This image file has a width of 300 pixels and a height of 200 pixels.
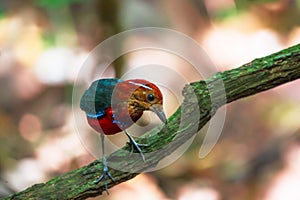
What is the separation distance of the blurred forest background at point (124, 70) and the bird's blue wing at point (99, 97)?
0.97m

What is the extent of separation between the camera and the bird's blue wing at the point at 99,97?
761 millimetres

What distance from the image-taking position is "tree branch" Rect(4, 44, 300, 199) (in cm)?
92

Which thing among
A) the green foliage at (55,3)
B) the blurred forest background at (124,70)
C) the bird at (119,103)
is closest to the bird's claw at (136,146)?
the bird at (119,103)

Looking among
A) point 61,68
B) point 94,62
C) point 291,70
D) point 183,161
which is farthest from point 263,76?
point 61,68

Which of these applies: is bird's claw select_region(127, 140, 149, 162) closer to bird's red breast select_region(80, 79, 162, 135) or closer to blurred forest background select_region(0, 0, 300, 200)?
bird's red breast select_region(80, 79, 162, 135)

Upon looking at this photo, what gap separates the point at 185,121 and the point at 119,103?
214 mm

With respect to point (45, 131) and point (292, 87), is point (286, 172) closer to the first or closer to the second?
point (292, 87)

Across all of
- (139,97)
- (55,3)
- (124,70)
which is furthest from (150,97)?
(55,3)

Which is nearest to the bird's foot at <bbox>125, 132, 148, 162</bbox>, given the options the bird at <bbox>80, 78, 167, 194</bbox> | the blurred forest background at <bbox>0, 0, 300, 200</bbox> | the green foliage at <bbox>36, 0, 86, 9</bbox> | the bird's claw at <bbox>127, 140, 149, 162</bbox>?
the bird's claw at <bbox>127, 140, 149, 162</bbox>

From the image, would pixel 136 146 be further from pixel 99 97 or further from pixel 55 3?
pixel 55 3

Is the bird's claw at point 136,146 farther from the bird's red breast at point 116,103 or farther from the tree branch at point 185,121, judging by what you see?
the bird's red breast at point 116,103

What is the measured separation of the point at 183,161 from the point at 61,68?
53cm

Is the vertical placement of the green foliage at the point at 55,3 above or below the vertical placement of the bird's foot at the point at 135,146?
above

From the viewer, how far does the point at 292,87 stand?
6.72 feet
